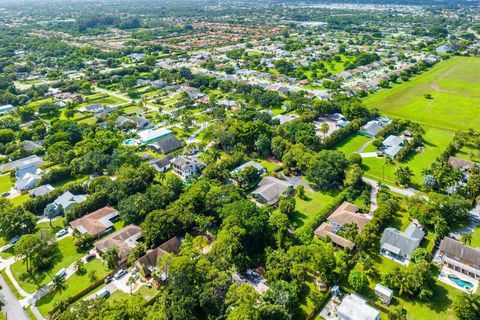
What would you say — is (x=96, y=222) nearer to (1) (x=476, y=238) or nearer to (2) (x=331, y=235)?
(2) (x=331, y=235)

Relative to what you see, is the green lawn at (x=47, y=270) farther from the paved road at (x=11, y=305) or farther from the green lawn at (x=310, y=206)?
the green lawn at (x=310, y=206)

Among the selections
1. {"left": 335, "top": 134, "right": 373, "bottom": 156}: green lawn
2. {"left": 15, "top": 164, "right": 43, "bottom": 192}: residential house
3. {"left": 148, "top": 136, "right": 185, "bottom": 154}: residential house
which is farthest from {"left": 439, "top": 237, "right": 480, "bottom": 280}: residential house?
{"left": 15, "top": 164, "right": 43, "bottom": 192}: residential house

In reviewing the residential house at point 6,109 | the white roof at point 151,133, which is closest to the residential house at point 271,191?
the white roof at point 151,133

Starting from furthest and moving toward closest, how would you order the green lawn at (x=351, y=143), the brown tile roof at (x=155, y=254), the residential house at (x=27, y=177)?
the green lawn at (x=351, y=143) < the residential house at (x=27, y=177) < the brown tile roof at (x=155, y=254)

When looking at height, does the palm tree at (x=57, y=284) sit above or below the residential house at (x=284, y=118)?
below

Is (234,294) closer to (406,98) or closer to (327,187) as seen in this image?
(327,187)

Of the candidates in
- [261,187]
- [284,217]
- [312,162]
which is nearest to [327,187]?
[312,162]

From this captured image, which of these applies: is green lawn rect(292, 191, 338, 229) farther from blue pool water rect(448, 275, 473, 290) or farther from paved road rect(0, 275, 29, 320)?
paved road rect(0, 275, 29, 320)

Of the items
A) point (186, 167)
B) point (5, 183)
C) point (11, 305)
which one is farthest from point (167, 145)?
point (11, 305)
